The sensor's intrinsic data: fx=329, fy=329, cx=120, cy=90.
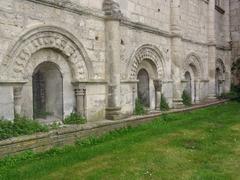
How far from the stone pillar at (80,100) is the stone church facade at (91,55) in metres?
0.03

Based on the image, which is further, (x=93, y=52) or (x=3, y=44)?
(x=93, y=52)

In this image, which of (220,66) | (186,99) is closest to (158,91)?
(186,99)

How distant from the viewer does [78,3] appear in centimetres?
888

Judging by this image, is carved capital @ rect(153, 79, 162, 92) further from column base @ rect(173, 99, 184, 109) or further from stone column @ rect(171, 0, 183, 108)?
column base @ rect(173, 99, 184, 109)

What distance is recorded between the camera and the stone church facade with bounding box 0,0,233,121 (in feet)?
23.9

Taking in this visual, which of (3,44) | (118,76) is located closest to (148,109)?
(118,76)

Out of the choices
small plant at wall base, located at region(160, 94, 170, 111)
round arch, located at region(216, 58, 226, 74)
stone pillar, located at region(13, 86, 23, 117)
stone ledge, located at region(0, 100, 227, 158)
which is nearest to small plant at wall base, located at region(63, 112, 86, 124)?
stone ledge, located at region(0, 100, 227, 158)

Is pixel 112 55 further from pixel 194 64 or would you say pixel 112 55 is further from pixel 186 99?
pixel 194 64

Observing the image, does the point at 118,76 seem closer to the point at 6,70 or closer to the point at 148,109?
the point at 148,109

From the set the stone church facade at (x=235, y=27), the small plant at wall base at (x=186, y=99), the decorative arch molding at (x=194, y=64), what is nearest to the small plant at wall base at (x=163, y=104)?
the small plant at wall base at (x=186, y=99)

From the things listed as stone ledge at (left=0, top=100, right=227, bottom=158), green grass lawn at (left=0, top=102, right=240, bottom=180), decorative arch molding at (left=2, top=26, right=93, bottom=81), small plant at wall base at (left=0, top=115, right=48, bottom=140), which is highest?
decorative arch molding at (left=2, top=26, right=93, bottom=81)

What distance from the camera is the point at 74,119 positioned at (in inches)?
348

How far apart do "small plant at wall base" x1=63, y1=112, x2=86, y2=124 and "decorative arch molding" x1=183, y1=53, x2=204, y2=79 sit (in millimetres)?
7553

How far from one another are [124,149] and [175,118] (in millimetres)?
4962
